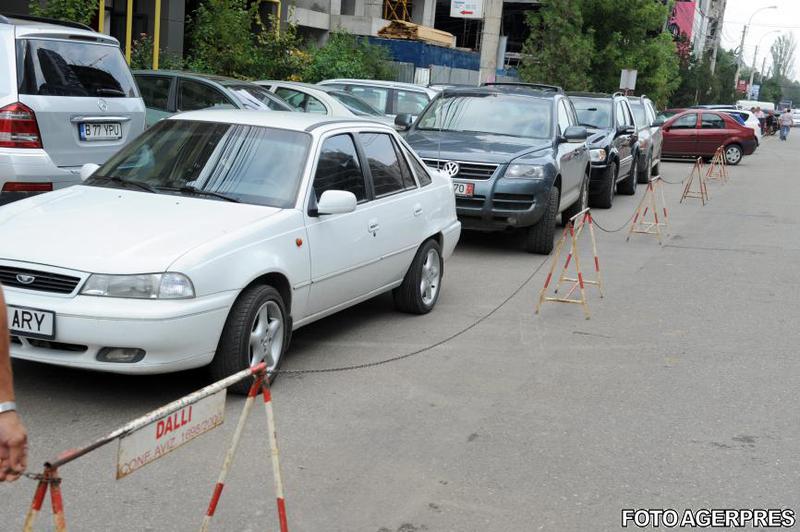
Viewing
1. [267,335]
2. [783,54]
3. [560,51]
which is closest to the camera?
[267,335]

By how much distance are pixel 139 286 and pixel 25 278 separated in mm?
613

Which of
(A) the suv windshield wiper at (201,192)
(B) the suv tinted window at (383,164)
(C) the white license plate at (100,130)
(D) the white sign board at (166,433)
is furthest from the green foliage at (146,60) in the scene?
(D) the white sign board at (166,433)

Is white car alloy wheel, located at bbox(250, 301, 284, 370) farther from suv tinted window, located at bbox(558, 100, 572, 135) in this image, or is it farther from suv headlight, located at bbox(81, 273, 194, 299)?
suv tinted window, located at bbox(558, 100, 572, 135)

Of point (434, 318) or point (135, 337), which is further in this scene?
point (434, 318)

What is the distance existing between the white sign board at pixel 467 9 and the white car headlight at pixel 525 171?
37.4 meters

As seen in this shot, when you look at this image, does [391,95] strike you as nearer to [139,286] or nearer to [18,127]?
[18,127]

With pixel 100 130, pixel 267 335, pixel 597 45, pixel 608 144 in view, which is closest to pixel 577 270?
pixel 267 335

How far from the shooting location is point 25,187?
796 cm

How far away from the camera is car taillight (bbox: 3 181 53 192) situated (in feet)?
25.7

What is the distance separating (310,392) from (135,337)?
127cm

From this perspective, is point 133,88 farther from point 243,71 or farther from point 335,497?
point 243,71

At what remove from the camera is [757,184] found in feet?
78.8

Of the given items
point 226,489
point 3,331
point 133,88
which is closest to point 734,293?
point 133,88

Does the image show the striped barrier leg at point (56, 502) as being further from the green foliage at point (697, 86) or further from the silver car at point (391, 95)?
the green foliage at point (697, 86)
